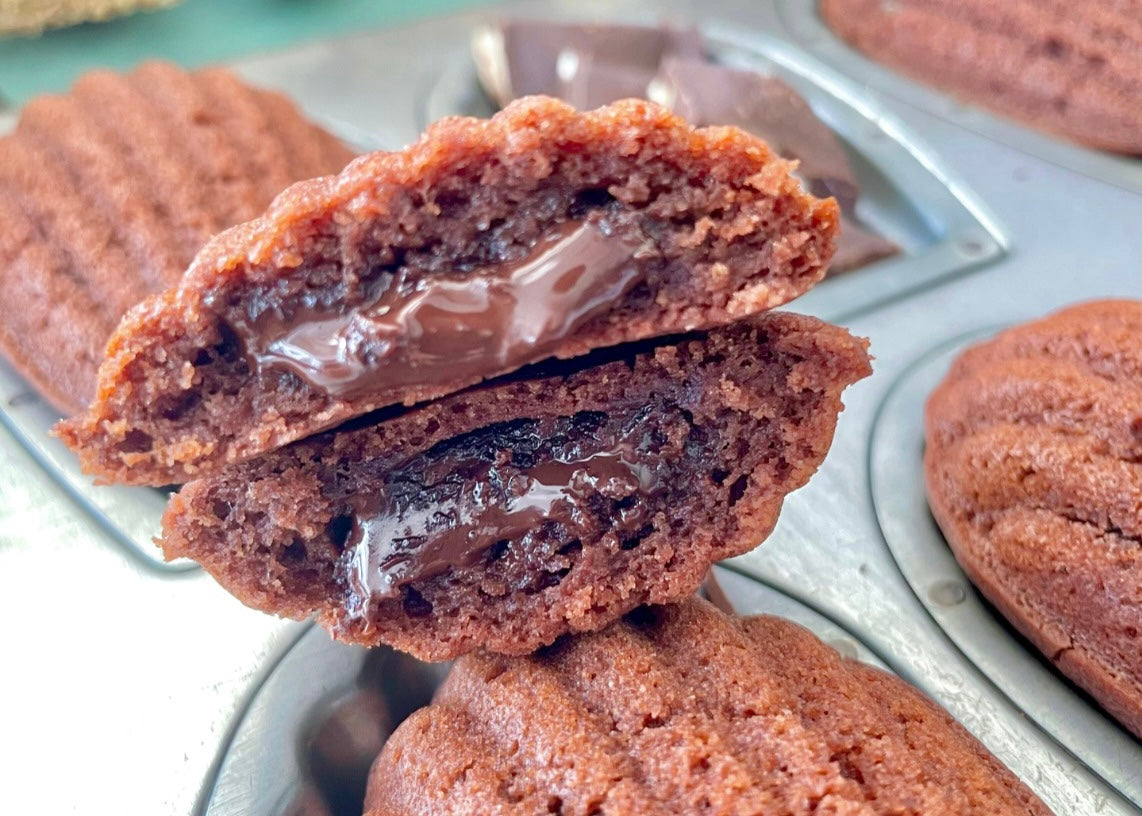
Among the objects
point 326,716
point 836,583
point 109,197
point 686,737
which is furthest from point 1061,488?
point 109,197

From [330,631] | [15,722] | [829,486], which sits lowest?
[15,722]

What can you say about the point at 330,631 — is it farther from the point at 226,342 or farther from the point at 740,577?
the point at 740,577

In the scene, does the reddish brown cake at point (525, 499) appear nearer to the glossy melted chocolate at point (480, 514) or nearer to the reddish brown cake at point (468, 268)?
the glossy melted chocolate at point (480, 514)

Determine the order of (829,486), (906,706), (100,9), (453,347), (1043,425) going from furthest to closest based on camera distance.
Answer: (100,9) < (829,486) < (1043,425) < (906,706) < (453,347)

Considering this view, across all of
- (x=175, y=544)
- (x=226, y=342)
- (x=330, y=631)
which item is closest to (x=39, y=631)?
(x=175, y=544)

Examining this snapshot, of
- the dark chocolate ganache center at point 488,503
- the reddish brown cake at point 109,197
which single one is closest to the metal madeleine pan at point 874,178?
the reddish brown cake at point 109,197
